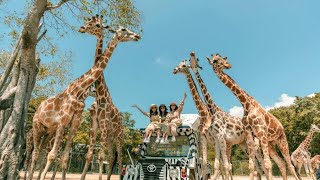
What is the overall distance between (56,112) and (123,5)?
4.25m

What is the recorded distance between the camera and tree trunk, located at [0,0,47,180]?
707 cm

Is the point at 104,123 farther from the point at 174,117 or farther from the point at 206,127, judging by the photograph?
the point at 206,127

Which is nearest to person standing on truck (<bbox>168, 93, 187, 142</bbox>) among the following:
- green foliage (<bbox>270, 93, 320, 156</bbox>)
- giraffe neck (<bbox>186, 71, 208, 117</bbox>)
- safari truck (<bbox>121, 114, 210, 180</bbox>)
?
safari truck (<bbox>121, 114, 210, 180</bbox>)

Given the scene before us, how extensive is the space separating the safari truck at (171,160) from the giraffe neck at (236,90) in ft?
6.43

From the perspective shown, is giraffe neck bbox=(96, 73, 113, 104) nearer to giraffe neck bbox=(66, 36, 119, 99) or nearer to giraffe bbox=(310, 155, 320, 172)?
giraffe neck bbox=(66, 36, 119, 99)

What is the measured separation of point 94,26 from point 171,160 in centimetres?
519

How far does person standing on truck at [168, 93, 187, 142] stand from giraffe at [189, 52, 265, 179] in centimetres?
113

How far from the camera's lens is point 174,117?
34.9 feet

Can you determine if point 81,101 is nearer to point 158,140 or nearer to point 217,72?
point 158,140

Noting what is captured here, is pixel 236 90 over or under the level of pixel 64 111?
over

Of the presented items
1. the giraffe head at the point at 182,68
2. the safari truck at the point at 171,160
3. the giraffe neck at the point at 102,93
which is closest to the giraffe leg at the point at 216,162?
the safari truck at the point at 171,160

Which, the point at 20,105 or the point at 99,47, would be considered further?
the point at 99,47

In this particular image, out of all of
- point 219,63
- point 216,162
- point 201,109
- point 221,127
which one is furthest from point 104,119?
point 219,63

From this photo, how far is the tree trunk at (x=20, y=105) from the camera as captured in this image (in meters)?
7.07
